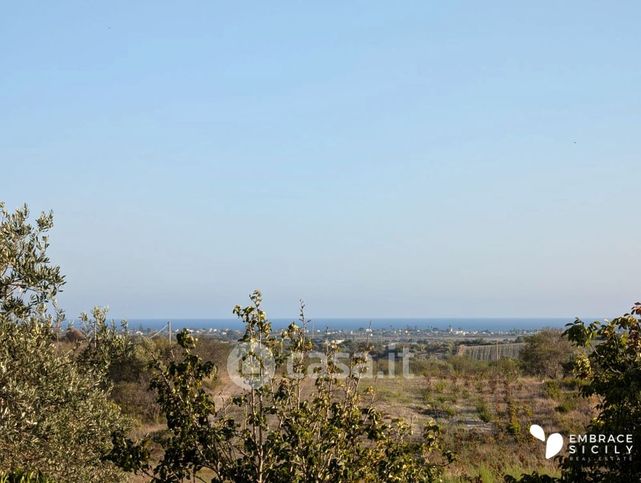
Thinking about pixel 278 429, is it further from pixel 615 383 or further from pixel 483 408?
pixel 483 408

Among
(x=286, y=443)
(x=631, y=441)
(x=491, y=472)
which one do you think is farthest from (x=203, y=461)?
(x=491, y=472)

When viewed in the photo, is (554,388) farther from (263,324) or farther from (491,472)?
(263,324)

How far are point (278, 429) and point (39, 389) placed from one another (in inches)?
128

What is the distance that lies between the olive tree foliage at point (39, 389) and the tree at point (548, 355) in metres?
31.5

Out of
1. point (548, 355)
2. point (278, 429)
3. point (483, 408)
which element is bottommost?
point (483, 408)

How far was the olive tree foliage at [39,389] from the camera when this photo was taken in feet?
30.9

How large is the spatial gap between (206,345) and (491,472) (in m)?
22.3

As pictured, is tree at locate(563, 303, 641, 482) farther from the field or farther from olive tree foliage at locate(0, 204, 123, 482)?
the field

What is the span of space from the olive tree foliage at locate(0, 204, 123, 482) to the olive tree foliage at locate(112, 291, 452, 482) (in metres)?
1.21

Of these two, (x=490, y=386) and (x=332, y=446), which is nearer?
(x=332, y=446)

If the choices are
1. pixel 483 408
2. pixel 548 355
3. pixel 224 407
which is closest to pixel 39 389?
pixel 224 407

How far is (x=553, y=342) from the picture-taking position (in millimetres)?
39688

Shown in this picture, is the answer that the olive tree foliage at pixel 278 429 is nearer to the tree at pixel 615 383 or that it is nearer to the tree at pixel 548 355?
the tree at pixel 615 383

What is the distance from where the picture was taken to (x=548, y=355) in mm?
39562
